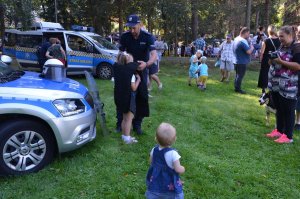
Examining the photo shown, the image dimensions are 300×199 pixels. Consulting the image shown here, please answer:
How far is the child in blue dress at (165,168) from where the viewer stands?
2840 millimetres

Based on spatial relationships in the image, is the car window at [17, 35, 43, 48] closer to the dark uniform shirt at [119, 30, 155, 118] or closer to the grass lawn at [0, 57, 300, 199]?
the grass lawn at [0, 57, 300, 199]

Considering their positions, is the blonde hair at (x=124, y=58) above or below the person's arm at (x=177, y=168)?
above

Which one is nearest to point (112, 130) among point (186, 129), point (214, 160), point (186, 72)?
point (186, 129)

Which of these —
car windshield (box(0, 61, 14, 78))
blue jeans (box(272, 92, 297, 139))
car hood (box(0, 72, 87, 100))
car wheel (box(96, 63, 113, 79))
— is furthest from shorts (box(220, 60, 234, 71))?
car windshield (box(0, 61, 14, 78))

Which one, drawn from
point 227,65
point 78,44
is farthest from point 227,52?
point 78,44

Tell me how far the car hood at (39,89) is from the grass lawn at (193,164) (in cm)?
92

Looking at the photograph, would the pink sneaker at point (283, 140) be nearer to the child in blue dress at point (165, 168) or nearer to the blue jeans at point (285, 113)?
the blue jeans at point (285, 113)

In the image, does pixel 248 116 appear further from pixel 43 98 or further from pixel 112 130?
pixel 43 98

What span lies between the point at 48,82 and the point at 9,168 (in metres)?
1.25

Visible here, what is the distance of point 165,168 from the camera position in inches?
113

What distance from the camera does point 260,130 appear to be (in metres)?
6.38

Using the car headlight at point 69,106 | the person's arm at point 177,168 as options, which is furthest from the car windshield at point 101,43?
the person's arm at point 177,168

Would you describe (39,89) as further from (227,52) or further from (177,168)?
(227,52)

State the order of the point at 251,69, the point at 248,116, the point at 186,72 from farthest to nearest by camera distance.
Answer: the point at 251,69 < the point at 186,72 < the point at 248,116
